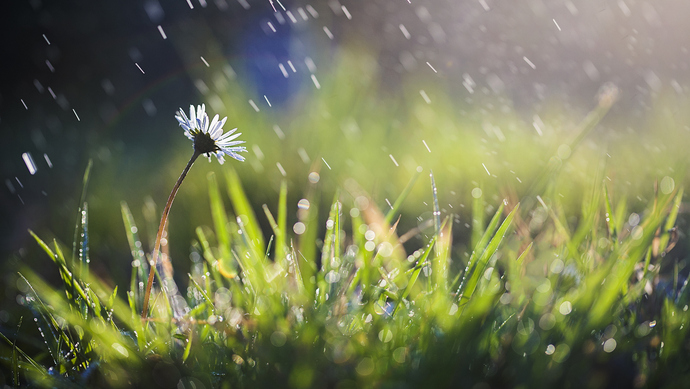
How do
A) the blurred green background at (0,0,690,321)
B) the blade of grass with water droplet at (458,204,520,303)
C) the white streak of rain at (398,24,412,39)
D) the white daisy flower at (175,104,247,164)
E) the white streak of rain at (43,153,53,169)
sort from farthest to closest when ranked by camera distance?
1. the white streak of rain at (398,24,412,39)
2. the white streak of rain at (43,153,53,169)
3. the blurred green background at (0,0,690,321)
4. the white daisy flower at (175,104,247,164)
5. the blade of grass with water droplet at (458,204,520,303)

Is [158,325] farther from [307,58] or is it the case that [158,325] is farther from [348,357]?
[307,58]

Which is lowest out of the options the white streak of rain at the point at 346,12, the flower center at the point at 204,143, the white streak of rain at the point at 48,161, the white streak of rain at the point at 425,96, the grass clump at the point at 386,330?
the grass clump at the point at 386,330

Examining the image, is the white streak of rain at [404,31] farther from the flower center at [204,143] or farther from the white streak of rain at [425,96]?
the flower center at [204,143]

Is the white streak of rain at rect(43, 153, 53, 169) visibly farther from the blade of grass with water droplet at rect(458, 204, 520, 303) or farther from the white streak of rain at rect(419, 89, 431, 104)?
the blade of grass with water droplet at rect(458, 204, 520, 303)

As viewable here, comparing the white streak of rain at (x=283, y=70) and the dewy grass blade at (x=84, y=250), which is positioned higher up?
the white streak of rain at (x=283, y=70)

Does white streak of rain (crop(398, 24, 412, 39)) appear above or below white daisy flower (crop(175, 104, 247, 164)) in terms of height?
above

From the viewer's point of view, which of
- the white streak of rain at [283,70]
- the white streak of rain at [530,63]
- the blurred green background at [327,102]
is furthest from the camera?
the white streak of rain at [530,63]

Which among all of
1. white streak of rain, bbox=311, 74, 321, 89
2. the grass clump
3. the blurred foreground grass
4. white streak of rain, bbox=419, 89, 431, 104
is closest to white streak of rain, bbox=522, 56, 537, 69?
white streak of rain, bbox=419, 89, 431, 104

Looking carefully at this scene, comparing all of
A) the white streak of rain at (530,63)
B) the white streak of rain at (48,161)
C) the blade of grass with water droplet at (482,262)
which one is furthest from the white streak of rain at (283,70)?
the blade of grass with water droplet at (482,262)
